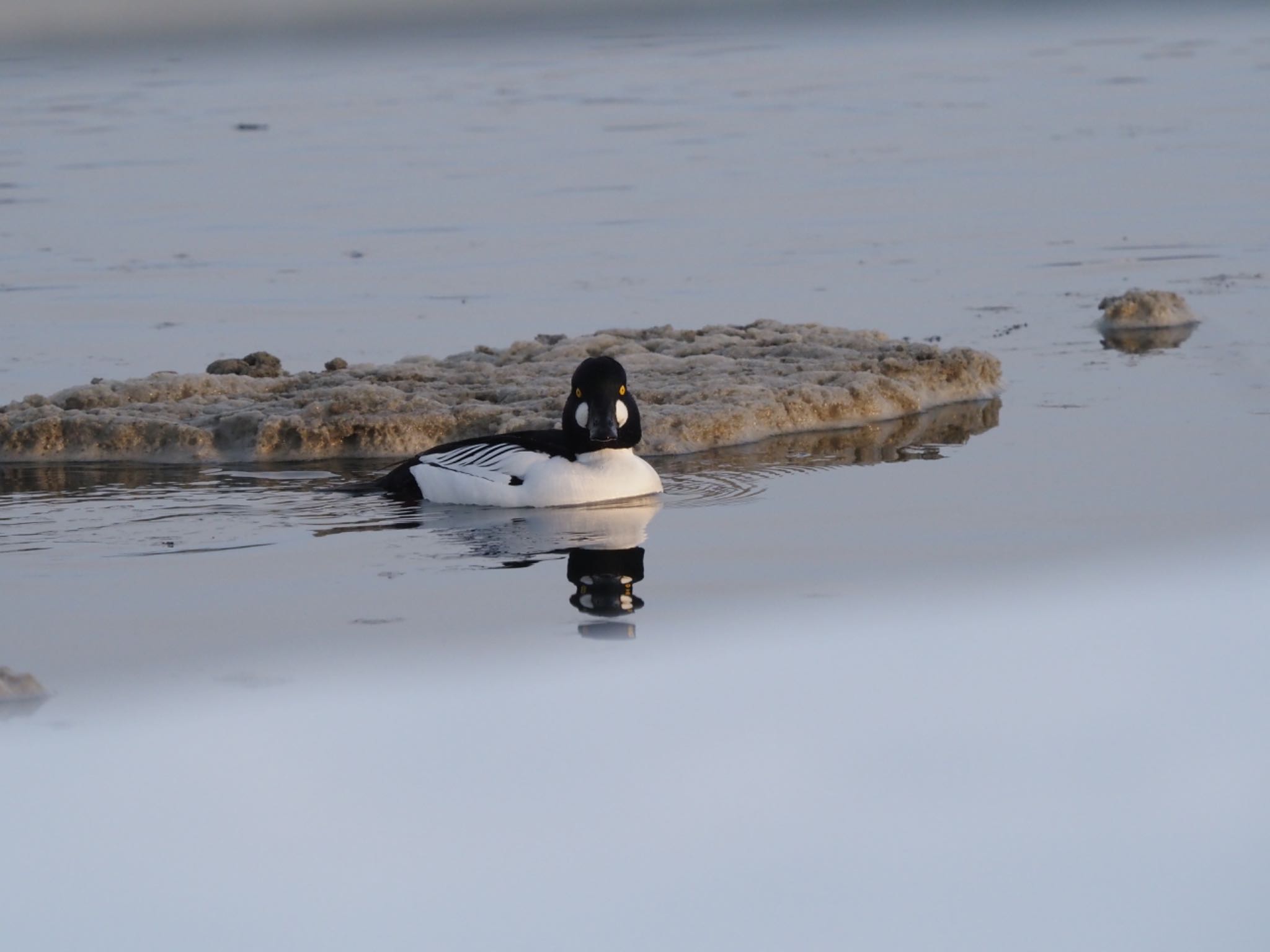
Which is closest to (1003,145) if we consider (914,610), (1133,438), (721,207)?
(721,207)

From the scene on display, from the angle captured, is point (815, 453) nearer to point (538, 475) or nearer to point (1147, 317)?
point (538, 475)

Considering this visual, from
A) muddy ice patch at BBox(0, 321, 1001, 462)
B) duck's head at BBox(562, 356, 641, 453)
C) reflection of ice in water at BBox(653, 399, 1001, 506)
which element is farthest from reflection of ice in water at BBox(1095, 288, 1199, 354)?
duck's head at BBox(562, 356, 641, 453)

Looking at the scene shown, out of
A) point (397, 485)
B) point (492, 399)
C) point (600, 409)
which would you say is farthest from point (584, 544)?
point (492, 399)

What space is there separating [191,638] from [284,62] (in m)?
43.1

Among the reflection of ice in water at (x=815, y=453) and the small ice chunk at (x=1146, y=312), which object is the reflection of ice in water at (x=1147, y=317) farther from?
the reflection of ice in water at (x=815, y=453)

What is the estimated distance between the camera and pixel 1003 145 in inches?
862

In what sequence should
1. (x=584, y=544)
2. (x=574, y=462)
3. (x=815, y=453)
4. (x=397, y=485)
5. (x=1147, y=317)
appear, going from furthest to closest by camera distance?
(x=1147, y=317), (x=815, y=453), (x=397, y=485), (x=574, y=462), (x=584, y=544)

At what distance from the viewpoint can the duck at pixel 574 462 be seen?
8.56 m

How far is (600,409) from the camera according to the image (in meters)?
8.55

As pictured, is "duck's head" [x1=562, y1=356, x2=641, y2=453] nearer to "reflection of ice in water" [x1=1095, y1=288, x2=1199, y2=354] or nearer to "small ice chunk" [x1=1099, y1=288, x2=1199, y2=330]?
"reflection of ice in water" [x1=1095, y1=288, x2=1199, y2=354]

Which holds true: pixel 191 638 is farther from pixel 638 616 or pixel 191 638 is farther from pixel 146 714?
pixel 638 616

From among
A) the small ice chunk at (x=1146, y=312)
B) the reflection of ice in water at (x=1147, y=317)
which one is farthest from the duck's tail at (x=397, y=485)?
the small ice chunk at (x=1146, y=312)

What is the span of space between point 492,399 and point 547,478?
218 centimetres

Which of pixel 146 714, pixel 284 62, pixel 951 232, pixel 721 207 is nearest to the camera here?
pixel 146 714
